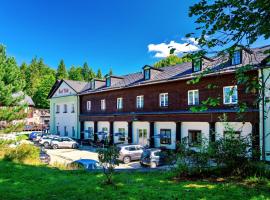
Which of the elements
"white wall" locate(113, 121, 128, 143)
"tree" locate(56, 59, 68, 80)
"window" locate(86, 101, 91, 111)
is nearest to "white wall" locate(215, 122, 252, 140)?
"white wall" locate(113, 121, 128, 143)

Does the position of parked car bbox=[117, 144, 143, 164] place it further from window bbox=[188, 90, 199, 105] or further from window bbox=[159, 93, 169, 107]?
window bbox=[188, 90, 199, 105]

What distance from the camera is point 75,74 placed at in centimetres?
10975

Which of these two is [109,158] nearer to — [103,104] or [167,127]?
[167,127]

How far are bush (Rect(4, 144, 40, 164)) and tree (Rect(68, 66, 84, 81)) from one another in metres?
90.6

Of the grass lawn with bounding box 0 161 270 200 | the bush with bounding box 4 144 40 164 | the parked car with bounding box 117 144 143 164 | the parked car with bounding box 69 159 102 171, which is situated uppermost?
the grass lawn with bounding box 0 161 270 200

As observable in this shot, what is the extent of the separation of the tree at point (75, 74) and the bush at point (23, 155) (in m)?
90.6

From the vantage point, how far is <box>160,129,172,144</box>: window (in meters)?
27.5

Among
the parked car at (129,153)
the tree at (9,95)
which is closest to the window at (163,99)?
the parked car at (129,153)

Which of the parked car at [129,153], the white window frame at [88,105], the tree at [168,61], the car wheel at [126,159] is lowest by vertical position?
the car wheel at [126,159]

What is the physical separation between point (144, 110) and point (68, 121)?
19217 mm

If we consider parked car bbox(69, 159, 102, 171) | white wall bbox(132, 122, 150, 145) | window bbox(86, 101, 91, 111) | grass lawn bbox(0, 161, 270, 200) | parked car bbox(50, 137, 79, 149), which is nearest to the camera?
grass lawn bbox(0, 161, 270, 200)

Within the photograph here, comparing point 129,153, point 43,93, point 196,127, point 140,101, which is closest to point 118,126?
point 140,101

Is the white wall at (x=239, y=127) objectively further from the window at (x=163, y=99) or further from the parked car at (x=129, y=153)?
the parked car at (x=129, y=153)

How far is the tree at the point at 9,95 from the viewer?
21.9 metres
